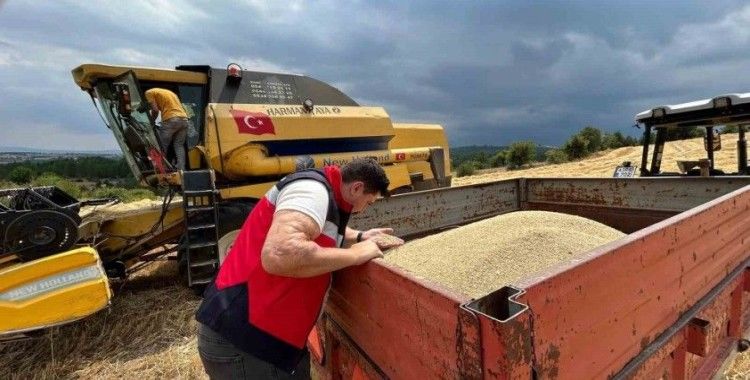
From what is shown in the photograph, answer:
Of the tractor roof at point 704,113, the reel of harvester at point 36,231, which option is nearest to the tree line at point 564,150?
the tractor roof at point 704,113

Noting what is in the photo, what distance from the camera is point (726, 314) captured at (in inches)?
90.7

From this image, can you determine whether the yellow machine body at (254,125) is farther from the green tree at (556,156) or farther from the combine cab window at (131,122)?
the green tree at (556,156)

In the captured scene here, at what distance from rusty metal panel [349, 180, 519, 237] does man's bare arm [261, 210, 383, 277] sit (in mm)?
1720

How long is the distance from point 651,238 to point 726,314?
4.23 feet

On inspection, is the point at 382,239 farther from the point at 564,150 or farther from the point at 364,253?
the point at 564,150

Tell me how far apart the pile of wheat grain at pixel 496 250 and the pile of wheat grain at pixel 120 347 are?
2.28 meters

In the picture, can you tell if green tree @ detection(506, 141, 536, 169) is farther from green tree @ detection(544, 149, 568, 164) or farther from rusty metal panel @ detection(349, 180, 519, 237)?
rusty metal panel @ detection(349, 180, 519, 237)

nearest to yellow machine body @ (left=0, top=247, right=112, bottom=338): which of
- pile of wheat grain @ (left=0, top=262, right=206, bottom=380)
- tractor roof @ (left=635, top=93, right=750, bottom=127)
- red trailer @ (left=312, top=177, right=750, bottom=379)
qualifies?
pile of wheat grain @ (left=0, top=262, right=206, bottom=380)

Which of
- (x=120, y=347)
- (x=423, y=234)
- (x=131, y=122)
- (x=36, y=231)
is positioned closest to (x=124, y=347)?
(x=120, y=347)

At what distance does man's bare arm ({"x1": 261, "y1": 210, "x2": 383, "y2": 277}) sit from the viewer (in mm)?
1466

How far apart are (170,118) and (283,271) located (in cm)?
393

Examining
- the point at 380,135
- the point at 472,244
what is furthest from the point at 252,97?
the point at 472,244

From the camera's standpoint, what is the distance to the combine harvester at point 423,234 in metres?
1.15

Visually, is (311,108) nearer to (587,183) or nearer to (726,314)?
(587,183)
